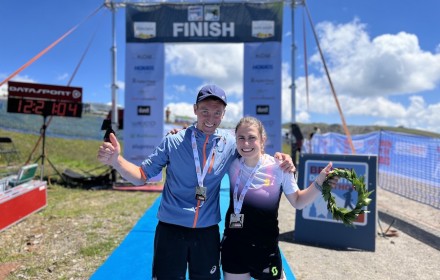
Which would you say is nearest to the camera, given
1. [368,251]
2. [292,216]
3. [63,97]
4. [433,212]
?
[368,251]

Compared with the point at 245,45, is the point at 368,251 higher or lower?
lower

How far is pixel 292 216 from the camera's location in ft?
21.2

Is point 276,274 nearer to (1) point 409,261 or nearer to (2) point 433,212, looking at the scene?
(1) point 409,261

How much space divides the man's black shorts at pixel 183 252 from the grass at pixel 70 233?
80.4 inches

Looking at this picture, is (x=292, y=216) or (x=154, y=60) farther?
(x=154, y=60)

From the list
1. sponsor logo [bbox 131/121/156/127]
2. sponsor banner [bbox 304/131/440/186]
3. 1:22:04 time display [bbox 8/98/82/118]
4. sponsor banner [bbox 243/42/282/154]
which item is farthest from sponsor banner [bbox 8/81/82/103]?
sponsor banner [bbox 304/131/440/186]

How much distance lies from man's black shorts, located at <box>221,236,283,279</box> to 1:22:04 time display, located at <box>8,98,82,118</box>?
313 inches

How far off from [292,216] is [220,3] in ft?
20.0

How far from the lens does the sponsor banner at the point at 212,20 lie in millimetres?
9305

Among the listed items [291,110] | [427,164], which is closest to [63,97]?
[291,110]

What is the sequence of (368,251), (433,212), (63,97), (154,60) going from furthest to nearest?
(154,60) < (63,97) < (433,212) < (368,251)

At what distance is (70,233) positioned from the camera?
5.22 meters

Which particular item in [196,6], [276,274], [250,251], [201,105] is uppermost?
[196,6]

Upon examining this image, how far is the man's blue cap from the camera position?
6.76 ft
